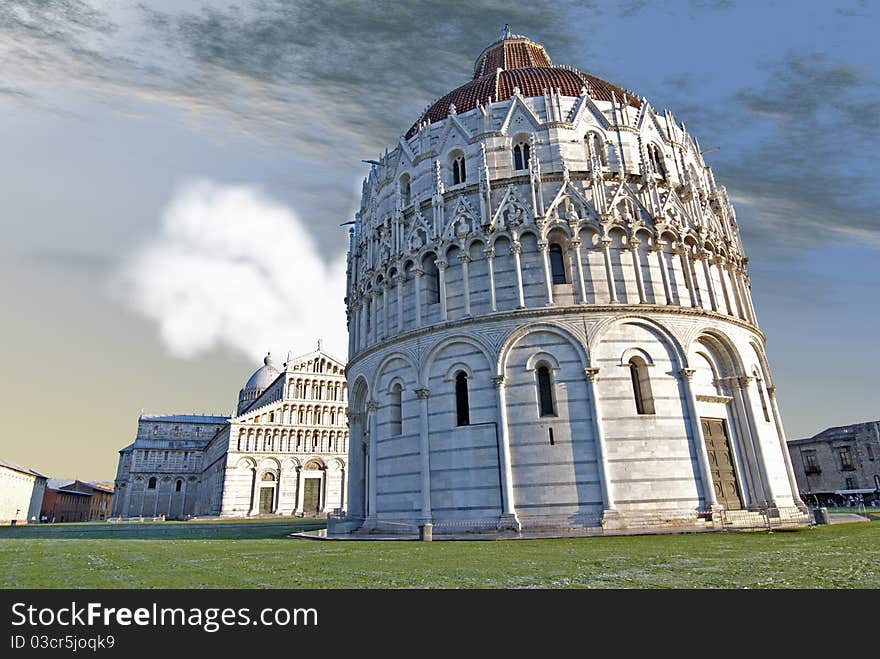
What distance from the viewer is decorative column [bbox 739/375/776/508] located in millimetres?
21156

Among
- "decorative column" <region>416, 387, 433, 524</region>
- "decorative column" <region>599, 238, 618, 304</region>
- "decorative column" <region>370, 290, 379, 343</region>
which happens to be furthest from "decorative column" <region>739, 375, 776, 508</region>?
"decorative column" <region>370, 290, 379, 343</region>

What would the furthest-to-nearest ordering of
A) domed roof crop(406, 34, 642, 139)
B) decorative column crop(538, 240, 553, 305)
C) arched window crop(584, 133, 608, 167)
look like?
domed roof crop(406, 34, 642, 139) → arched window crop(584, 133, 608, 167) → decorative column crop(538, 240, 553, 305)

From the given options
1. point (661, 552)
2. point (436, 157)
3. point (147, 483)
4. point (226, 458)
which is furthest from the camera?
point (147, 483)

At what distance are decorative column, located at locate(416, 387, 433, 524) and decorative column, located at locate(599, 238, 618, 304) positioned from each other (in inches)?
332

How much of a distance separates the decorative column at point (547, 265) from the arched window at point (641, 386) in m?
4.05

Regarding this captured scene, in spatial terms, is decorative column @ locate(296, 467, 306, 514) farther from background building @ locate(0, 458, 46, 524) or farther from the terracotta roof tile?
the terracotta roof tile

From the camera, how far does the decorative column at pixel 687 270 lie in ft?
75.4

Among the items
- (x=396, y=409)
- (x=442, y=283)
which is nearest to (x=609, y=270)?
(x=442, y=283)

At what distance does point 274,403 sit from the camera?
75.1 metres

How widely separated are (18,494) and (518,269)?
79.0 meters

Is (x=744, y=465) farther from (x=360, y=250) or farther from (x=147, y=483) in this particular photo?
(x=147, y=483)

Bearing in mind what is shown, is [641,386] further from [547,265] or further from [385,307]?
[385,307]
